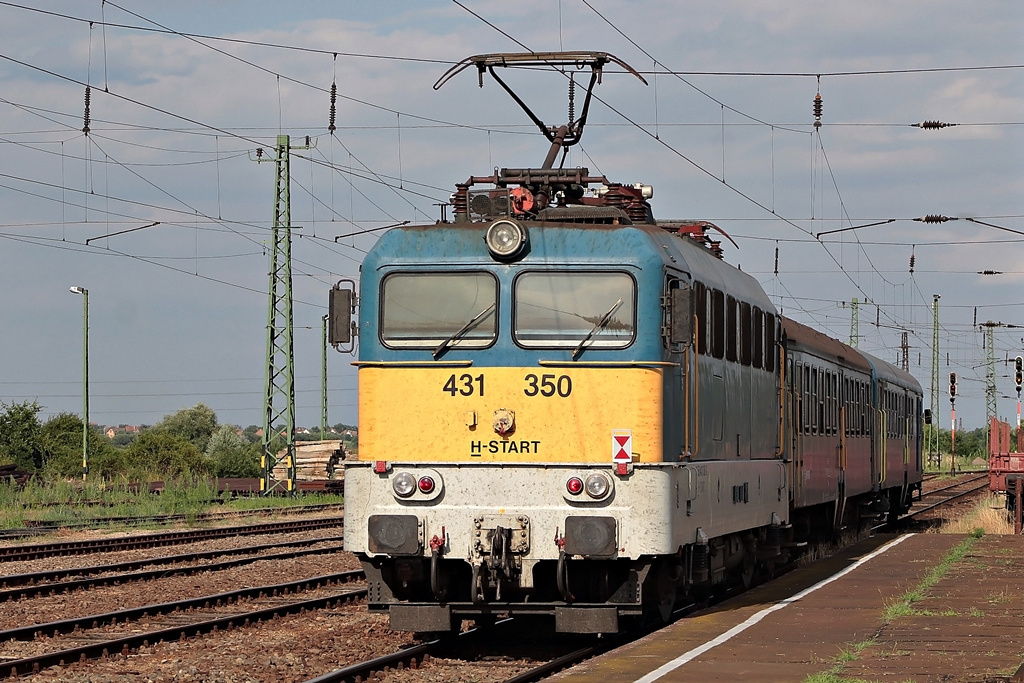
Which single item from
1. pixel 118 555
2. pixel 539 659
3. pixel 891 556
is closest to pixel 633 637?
pixel 539 659

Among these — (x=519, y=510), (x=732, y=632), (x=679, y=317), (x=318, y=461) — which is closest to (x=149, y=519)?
(x=318, y=461)

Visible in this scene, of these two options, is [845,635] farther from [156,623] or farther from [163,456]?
[163,456]

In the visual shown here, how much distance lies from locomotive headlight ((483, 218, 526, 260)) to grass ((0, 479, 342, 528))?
1951cm

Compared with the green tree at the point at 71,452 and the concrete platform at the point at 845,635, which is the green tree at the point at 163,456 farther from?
the concrete platform at the point at 845,635

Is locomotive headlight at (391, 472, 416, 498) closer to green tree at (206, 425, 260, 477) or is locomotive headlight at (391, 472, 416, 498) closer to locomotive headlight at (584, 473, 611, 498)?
locomotive headlight at (584, 473, 611, 498)

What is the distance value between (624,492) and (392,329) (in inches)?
91.9

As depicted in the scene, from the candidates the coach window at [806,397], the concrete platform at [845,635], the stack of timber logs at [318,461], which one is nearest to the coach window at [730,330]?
the concrete platform at [845,635]

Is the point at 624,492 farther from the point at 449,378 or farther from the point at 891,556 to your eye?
the point at 891,556

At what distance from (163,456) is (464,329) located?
45921 millimetres

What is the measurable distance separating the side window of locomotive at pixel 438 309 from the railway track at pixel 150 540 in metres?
11.6

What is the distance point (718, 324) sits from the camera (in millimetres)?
14156

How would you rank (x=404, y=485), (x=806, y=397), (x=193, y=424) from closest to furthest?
(x=404, y=485) → (x=806, y=397) → (x=193, y=424)

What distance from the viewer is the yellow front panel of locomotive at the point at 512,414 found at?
12.0 m

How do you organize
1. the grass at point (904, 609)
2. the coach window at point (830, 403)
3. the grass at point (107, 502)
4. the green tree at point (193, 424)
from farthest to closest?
1. the green tree at point (193, 424)
2. the grass at point (107, 502)
3. the coach window at point (830, 403)
4. the grass at point (904, 609)
